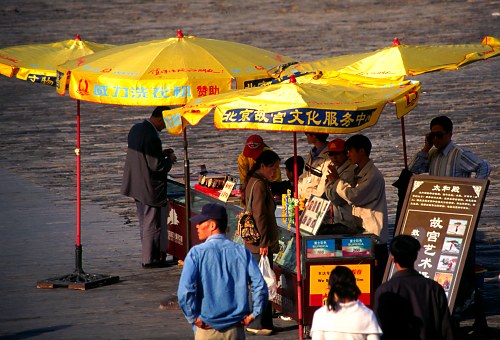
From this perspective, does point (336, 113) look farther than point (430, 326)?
Yes

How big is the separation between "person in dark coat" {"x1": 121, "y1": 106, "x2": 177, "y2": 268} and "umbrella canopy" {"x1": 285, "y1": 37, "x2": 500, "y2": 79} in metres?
1.90

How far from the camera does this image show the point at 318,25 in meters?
35.1

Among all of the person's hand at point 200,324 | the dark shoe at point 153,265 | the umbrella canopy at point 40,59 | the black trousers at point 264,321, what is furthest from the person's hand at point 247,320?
the umbrella canopy at point 40,59

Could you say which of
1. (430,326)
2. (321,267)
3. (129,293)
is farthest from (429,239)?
(129,293)

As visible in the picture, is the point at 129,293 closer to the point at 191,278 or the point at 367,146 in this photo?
the point at 367,146

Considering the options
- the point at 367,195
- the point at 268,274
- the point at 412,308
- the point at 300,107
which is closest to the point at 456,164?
the point at 367,195

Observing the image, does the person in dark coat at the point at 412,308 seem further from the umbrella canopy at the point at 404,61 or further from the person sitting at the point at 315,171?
the umbrella canopy at the point at 404,61

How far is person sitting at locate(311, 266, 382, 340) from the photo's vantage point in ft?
22.6

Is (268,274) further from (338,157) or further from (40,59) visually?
(40,59)

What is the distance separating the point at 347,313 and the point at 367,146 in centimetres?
374

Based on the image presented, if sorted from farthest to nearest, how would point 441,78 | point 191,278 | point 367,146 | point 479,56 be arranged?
1. point 441,78
2. point 479,56
3. point 367,146
4. point 191,278

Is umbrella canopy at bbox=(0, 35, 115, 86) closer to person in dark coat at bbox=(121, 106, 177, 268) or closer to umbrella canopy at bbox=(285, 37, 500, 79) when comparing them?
person in dark coat at bbox=(121, 106, 177, 268)

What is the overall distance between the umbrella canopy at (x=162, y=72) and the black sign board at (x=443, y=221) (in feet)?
7.34

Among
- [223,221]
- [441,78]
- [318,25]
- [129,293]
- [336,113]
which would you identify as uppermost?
[318,25]
